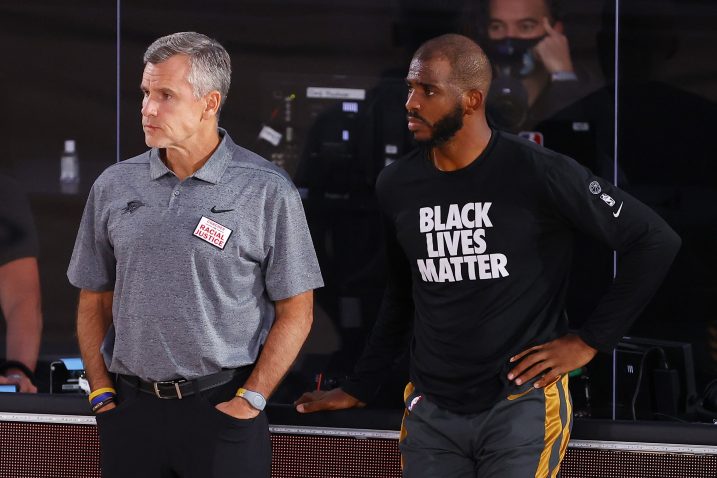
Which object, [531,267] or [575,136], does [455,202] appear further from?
[575,136]

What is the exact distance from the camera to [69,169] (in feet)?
15.5

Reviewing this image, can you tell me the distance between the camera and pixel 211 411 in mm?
2178

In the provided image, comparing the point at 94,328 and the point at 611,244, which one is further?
the point at 94,328

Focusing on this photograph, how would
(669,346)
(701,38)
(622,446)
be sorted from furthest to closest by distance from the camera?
(701,38)
(669,346)
(622,446)

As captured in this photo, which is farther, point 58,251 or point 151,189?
point 58,251

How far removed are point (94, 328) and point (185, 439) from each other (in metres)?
0.36

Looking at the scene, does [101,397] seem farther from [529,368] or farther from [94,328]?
[529,368]

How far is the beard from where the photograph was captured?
2.21 metres

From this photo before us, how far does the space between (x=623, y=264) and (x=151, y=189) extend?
0.98m

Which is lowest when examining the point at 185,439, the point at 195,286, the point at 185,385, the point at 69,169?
the point at 185,439

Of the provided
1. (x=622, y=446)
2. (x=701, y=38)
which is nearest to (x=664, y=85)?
(x=701, y=38)

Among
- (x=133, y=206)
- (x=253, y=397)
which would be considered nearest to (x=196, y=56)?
(x=133, y=206)

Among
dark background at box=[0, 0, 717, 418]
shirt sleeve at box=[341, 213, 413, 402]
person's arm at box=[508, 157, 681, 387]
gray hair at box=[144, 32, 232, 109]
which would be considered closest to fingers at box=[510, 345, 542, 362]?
person's arm at box=[508, 157, 681, 387]

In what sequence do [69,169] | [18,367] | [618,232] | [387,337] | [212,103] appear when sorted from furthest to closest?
1. [69,169]
2. [18,367]
3. [387,337]
4. [212,103]
5. [618,232]
